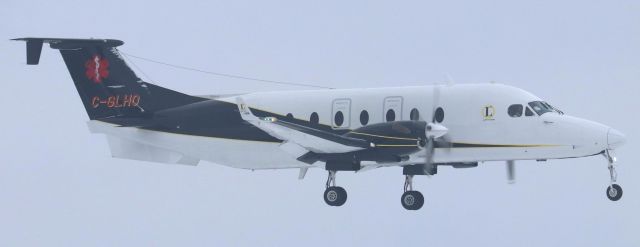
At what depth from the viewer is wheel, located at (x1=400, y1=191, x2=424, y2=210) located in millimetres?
48875

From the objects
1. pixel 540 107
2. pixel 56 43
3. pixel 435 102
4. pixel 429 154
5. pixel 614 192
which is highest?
pixel 56 43

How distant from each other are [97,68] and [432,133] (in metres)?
13.7

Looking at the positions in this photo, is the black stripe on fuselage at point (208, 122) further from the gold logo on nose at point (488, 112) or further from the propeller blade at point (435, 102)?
the gold logo on nose at point (488, 112)

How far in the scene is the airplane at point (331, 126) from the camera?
46.0m

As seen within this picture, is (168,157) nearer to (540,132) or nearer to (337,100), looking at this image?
(337,100)

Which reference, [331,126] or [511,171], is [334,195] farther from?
[511,171]

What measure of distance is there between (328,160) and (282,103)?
11.4 feet

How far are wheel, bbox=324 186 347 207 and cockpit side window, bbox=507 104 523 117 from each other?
6.21 metres

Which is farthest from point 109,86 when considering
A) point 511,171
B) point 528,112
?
point 528,112

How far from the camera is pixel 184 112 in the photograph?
52.1m

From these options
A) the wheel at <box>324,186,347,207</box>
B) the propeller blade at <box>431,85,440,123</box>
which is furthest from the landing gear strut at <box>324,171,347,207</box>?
the propeller blade at <box>431,85,440,123</box>

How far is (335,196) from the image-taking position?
48531mm

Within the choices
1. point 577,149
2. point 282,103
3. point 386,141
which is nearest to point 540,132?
point 577,149

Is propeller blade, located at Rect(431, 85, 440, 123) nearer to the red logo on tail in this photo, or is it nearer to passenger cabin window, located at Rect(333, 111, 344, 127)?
passenger cabin window, located at Rect(333, 111, 344, 127)
